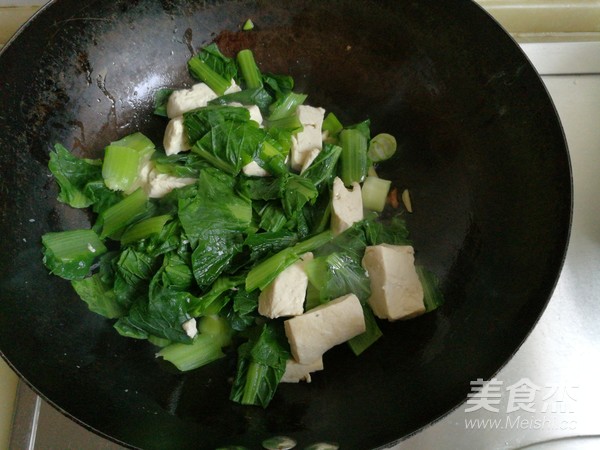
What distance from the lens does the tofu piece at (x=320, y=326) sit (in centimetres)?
160

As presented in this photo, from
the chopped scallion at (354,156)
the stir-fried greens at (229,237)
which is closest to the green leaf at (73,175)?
the stir-fried greens at (229,237)

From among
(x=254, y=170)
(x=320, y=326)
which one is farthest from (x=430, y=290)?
(x=254, y=170)

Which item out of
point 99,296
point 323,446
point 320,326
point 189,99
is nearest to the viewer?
point 323,446

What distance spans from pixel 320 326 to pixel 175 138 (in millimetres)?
823

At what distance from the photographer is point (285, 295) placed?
5.34 ft

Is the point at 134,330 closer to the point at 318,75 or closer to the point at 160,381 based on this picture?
the point at 160,381

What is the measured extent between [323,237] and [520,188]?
2.18ft

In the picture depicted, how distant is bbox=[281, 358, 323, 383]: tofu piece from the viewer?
1.65m

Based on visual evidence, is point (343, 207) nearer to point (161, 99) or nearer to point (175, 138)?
point (175, 138)

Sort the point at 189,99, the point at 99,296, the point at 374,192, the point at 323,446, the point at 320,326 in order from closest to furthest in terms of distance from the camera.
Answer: the point at 323,446 < the point at 320,326 < the point at 99,296 < the point at 189,99 < the point at 374,192

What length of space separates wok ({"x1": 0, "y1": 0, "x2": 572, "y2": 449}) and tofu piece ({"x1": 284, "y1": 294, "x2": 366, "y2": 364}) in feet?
0.47

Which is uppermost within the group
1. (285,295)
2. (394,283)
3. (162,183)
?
(162,183)

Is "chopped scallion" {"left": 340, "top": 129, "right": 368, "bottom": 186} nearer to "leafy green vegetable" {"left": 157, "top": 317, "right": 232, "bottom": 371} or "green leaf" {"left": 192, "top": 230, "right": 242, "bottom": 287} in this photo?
"green leaf" {"left": 192, "top": 230, "right": 242, "bottom": 287}

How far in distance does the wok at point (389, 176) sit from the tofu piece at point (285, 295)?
25 cm
